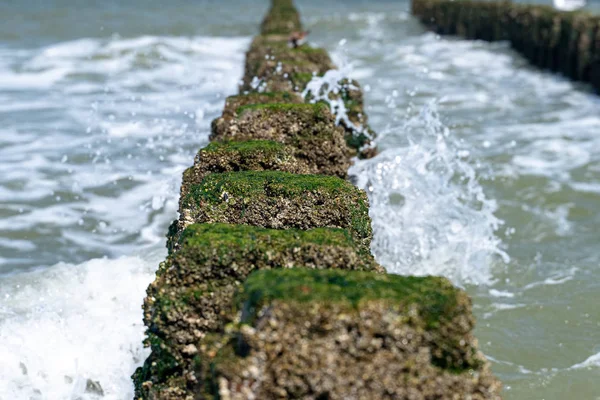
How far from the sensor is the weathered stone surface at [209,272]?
3.11 m

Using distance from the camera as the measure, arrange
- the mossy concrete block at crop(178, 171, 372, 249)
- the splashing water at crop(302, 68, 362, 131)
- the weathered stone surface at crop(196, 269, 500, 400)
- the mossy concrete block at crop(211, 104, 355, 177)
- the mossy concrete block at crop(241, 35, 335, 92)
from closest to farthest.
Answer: the weathered stone surface at crop(196, 269, 500, 400)
the mossy concrete block at crop(178, 171, 372, 249)
the mossy concrete block at crop(211, 104, 355, 177)
the splashing water at crop(302, 68, 362, 131)
the mossy concrete block at crop(241, 35, 335, 92)

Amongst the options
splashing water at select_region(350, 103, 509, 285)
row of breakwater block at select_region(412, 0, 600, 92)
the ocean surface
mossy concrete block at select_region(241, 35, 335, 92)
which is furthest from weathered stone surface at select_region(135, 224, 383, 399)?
row of breakwater block at select_region(412, 0, 600, 92)

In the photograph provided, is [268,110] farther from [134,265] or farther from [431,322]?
[431,322]

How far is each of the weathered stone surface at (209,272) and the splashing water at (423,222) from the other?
3247 millimetres

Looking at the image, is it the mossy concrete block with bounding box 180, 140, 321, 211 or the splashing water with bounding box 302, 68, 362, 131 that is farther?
the splashing water with bounding box 302, 68, 362, 131

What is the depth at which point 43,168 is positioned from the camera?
923cm

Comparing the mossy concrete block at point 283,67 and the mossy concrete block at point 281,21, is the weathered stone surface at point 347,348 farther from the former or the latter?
the mossy concrete block at point 281,21

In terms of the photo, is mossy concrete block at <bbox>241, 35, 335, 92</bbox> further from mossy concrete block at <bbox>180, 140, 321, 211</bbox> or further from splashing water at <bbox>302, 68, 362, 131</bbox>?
mossy concrete block at <bbox>180, 140, 321, 211</bbox>

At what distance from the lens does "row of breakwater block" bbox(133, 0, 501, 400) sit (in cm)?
246

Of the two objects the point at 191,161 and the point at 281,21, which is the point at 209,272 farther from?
the point at 281,21

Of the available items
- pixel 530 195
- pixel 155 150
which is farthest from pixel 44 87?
pixel 530 195

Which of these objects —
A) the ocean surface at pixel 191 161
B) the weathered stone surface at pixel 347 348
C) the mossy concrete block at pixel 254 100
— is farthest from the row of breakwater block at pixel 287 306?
the ocean surface at pixel 191 161

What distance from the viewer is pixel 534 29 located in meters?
19.1

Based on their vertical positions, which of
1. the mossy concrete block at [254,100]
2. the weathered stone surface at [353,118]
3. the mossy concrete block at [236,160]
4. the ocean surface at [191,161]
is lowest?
the ocean surface at [191,161]
